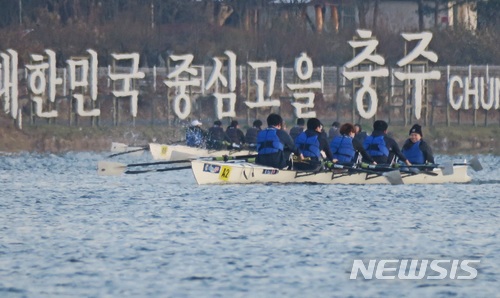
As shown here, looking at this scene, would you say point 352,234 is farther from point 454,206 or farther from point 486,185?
point 486,185

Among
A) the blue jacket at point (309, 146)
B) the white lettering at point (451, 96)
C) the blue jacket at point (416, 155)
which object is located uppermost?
the white lettering at point (451, 96)

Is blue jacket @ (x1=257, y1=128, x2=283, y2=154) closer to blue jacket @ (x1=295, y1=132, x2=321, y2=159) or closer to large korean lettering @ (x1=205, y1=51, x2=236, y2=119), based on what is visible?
blue jacket @ (x1=295, y1=132, x2=321, y2=159)

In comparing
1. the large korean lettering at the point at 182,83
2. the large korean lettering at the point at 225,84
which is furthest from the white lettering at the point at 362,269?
the large korean lettering at the point at 225,84

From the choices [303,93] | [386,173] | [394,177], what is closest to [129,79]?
[303,93]

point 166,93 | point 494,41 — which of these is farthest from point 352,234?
point 494,41

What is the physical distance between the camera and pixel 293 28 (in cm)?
7731

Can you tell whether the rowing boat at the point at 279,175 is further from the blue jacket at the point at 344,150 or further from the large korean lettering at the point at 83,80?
the large korean lettering at the point at 83,80

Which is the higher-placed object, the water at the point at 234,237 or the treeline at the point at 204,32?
the treeline at the point at 204,32

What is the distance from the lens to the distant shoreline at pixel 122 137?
5619 cm

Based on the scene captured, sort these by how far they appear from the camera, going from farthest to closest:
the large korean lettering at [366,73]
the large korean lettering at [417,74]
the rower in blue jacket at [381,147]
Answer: the large korean lettering at [417,74], the large korean lettering at [366,73], the rower in blue jacket at [381,147]

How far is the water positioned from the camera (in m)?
19.3

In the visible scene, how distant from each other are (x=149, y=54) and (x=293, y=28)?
8210mm

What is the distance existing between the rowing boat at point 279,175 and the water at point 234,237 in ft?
0.86

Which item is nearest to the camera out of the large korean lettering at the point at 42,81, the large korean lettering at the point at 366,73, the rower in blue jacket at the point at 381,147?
the rower in blue jacket at the point at 381,147
